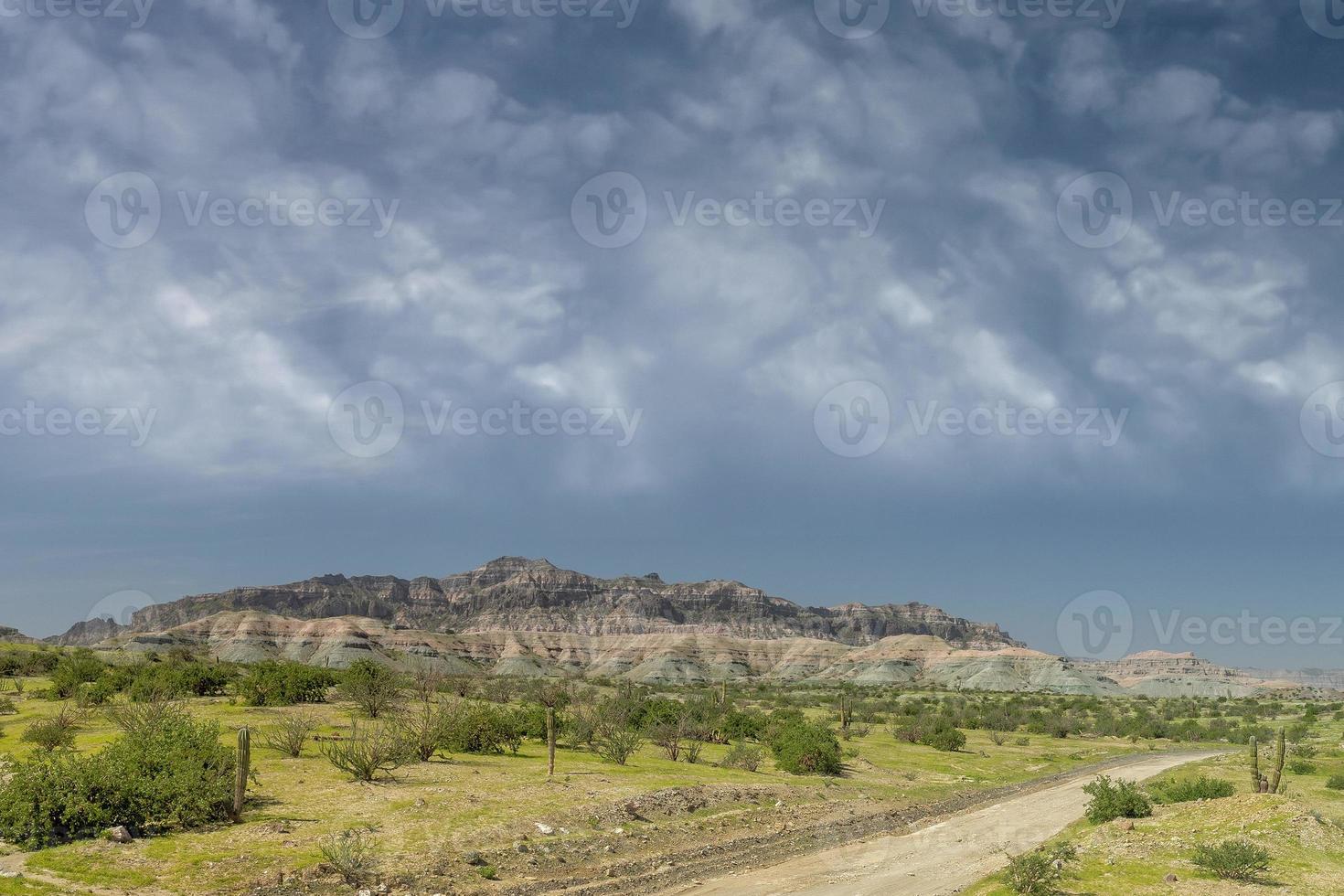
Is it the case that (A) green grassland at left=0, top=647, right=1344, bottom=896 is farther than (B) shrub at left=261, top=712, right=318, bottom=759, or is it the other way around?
(B) shrub at left=261, top=712, right=318, bottom=759

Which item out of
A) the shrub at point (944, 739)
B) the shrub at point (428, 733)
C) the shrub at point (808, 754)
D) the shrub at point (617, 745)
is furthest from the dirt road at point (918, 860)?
the shrub at point (944, 739)

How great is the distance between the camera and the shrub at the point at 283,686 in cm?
4875

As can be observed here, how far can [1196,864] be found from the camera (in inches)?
732

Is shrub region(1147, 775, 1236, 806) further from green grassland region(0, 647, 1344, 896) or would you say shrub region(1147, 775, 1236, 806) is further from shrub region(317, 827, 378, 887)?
shrub region(317, 827, 378, 887)

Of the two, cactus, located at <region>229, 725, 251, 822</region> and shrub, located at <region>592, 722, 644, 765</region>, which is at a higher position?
cactus, located at <region>229, 725, 251, 822</region>

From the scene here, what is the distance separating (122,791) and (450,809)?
26.9ft

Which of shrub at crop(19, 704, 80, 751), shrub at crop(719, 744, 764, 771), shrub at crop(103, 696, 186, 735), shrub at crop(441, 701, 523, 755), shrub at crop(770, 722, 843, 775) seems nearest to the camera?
shrub at crop(103, 696, 186, 735)

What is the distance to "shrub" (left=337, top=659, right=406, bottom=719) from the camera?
142 ft

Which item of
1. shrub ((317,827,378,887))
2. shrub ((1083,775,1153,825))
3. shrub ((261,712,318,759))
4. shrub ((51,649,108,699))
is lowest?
shrub ((1083,775,1153,825))

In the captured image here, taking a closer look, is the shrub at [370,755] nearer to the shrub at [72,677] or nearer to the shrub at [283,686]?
the shrub at [283,686]

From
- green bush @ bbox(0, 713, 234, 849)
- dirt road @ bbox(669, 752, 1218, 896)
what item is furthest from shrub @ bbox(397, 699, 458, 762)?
dirt road @ bbox(669, 752, 1218, 896)

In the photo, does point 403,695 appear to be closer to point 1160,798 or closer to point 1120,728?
point 1160,798

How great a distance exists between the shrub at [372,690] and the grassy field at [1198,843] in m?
29.9

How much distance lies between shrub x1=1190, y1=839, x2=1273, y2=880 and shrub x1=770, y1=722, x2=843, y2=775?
2183 centimetres
